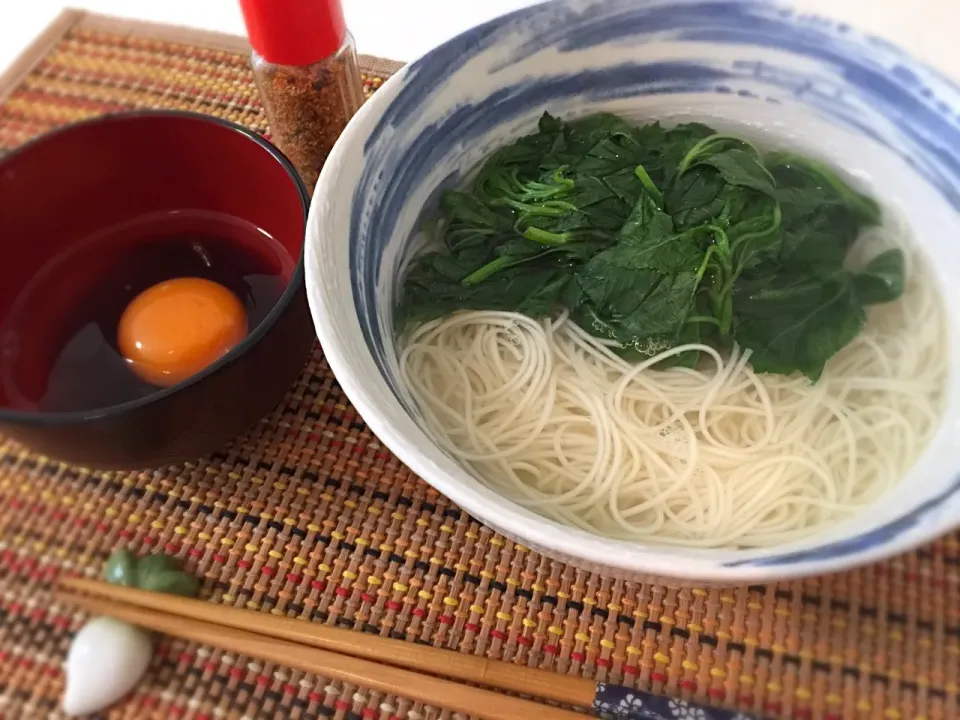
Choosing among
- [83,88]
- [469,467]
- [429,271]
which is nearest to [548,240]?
[429,271]

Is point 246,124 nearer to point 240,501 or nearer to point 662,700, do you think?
point 240,501

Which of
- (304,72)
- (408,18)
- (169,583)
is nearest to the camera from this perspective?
(169,583)

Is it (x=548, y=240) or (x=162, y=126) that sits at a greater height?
(x=162, y=126)

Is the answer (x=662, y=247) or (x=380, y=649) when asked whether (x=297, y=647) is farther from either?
(x=662, y=247)

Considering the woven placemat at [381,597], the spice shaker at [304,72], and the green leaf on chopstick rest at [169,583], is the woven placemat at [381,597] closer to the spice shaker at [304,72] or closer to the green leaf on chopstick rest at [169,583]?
the green leaf on chopstick rest at [169,583]

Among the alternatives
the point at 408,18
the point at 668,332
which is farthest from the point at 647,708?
the point at 408,18

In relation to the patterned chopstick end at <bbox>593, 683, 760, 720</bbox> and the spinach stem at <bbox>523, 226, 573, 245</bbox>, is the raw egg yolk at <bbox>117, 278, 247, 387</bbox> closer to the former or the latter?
the spinach stem at <bbox>523, 226, 573, 245</bbox>

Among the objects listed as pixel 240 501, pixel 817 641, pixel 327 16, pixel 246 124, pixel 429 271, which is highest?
pixel 327 16
